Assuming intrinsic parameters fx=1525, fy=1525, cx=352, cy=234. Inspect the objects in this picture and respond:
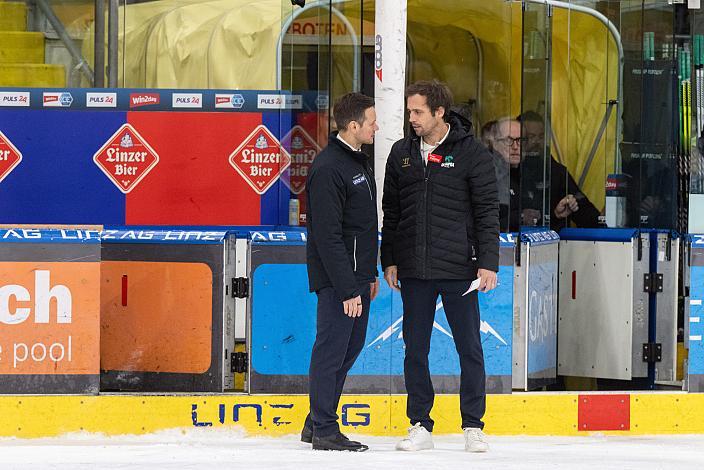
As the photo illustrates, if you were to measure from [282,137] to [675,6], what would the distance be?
2.42 metres

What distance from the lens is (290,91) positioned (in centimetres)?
905

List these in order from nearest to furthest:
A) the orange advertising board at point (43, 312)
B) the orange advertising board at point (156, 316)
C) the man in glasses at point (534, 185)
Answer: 1. the orange advertising board at point (43, 312)
2. the orange advertising board at point (156, 316)
3. the man in glasses at point (534, 185)

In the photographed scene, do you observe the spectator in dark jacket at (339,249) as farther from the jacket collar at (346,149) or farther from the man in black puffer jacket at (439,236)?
the man in black puffer jacket at (439,236)

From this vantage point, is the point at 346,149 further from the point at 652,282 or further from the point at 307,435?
the point at 652,282

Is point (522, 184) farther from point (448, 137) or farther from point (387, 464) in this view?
point (387, 464)

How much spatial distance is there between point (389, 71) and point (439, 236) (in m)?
1.12

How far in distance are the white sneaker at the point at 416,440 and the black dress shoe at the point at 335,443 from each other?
0.27 metres

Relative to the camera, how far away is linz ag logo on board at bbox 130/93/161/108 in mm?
9188

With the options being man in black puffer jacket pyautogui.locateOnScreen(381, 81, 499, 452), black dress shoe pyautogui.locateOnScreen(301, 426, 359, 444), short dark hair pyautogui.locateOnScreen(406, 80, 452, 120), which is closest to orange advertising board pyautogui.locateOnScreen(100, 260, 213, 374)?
black dress shoe pyautogui.locateOnScreen(301, 426, 359, 444)

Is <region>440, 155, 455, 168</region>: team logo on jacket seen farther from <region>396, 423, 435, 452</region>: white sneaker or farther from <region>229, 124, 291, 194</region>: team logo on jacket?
<region>229, 124, 291, 194</region>: team logo on jacket

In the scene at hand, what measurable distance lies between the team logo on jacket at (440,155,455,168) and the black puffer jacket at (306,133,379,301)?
35 cm

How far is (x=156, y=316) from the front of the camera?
8094 mm

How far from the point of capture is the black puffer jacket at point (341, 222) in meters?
6.99

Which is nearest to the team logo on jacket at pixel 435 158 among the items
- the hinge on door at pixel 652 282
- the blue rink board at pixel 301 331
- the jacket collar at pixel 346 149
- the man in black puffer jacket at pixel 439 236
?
the man in black puffer jacket at pixel 439 236
